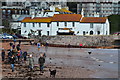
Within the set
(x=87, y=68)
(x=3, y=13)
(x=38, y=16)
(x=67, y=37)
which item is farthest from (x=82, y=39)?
(x=3, y=13)

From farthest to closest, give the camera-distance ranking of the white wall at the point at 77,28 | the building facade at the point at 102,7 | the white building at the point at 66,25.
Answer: the building facade at the point at 102,7 → the white building at the point at 66,25 → the white wall at the point at 77,28

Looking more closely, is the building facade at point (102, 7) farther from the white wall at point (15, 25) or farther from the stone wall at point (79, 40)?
the stone wall at point (79, 40)

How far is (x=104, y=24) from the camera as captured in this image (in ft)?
255

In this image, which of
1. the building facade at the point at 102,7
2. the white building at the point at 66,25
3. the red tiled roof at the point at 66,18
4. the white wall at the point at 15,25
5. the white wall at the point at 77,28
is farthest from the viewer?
the building facade at the point at 102,7

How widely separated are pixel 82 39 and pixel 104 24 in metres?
9.66

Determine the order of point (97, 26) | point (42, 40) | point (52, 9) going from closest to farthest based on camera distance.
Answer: point (42, 40)
point (97, 26)
point (52, 9)

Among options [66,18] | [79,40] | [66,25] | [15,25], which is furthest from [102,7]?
[79,40]

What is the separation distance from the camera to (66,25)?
7956 centimetres

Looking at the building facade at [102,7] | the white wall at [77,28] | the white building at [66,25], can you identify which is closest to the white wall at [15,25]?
the white building at [66,25]

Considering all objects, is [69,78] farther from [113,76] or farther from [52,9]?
[52,9]

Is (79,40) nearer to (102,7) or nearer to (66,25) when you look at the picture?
(66,25)

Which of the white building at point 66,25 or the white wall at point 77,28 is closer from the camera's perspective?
the white wall at point 77,28

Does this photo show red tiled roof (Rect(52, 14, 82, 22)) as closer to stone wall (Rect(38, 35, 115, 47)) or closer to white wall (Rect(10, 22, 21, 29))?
stone wall (Rect(38, 35, 115, 47))

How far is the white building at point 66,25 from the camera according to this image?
7781cm
